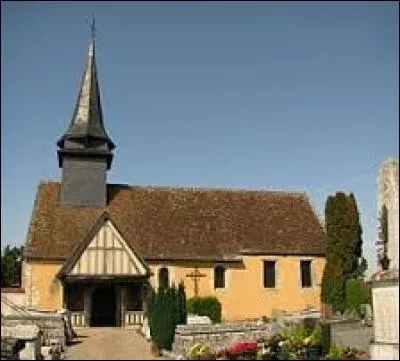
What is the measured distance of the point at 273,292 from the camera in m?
33.0

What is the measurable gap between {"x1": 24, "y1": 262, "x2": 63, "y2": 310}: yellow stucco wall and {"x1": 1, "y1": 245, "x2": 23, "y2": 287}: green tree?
13255 mm

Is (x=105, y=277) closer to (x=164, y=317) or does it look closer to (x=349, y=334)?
(x=164, y=317)

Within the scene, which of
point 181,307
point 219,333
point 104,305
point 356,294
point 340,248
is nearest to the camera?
point 219,333

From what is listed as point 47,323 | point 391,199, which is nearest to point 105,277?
point 47,323

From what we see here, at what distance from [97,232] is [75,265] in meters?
1.82

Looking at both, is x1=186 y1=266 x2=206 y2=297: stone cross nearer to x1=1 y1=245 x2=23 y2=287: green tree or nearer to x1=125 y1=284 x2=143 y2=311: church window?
x1=125 y1=284 x2=143 y2=311: church window

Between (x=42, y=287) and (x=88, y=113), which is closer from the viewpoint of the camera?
(x=42, y=287)

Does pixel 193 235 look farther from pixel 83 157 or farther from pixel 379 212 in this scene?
pixel 379 212

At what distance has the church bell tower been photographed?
109ft

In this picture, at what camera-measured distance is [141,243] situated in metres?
31.9

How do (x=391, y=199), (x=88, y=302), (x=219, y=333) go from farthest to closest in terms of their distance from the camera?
(x=88, y=302) → (x=219, y=333) → (x=391, y=199)

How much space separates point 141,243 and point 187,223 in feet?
9.88

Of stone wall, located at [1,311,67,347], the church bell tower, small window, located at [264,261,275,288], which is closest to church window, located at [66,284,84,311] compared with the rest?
the church bell tower

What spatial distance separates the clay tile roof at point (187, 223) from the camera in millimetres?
31453
